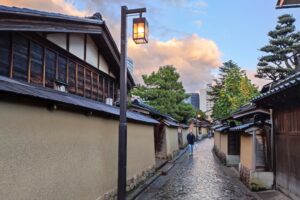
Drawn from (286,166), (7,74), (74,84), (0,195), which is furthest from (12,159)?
(286,166)

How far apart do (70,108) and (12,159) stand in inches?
103

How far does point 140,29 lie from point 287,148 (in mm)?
6682

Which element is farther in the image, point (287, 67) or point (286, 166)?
point (287, 67)

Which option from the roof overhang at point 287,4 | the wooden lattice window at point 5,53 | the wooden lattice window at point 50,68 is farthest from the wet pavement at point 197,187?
the roof overhang at point 287,4

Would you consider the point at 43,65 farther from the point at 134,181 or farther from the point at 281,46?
the point at 281,46

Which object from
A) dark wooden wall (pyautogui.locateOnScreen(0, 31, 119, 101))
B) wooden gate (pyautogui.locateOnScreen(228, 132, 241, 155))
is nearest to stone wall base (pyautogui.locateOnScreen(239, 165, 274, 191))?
dark wooden wall (pyautogui.locateOnScreen(0, 31, 119, 101))

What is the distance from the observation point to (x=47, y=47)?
11.8 meters

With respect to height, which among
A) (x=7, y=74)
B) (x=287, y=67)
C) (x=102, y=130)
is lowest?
(x=102, y=130)

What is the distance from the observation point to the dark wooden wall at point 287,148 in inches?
450

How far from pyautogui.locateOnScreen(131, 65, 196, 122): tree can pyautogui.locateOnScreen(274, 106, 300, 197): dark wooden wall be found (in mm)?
28040

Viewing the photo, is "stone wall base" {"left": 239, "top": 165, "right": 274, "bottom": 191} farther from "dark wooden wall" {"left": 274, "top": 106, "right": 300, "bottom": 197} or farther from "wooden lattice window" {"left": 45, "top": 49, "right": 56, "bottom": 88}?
"wooden lattice window" {"left": 45, "top": 49, "right": 56, "bottom": 88}

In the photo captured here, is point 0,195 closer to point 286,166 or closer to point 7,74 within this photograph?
point 7,74

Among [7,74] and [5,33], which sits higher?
[5,33]

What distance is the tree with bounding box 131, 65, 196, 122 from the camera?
42188 mm
